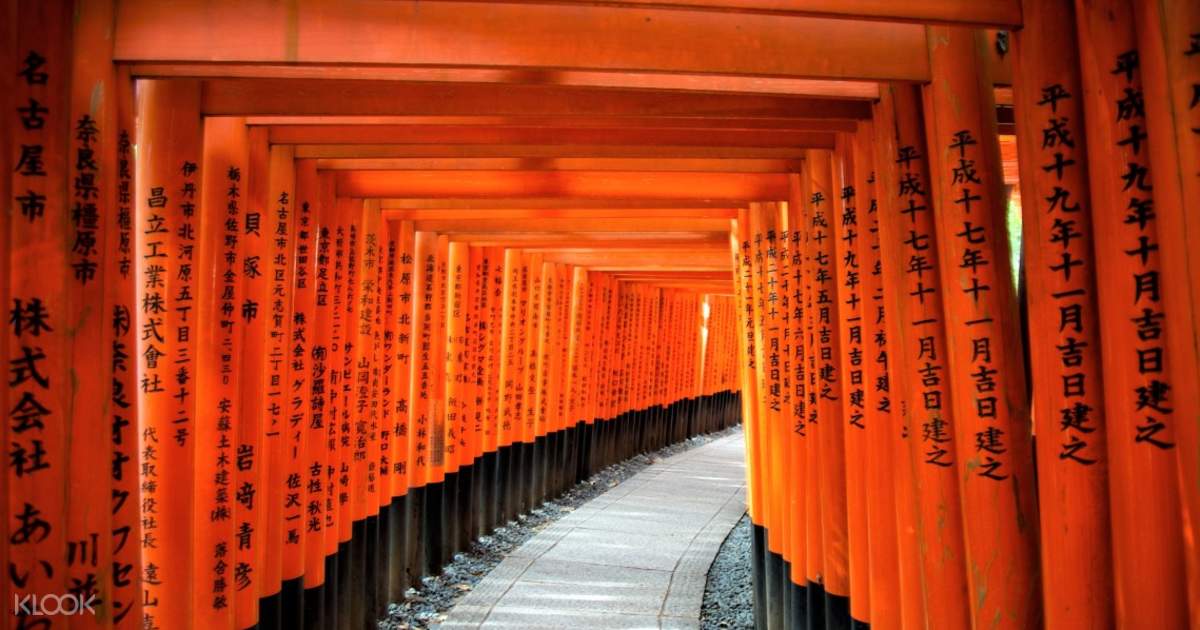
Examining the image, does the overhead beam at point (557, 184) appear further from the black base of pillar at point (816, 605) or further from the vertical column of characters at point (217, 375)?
the black base of pillar at point (816, 605)

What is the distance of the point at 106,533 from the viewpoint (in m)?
2.86

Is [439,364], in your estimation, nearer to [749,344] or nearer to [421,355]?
[421,355]

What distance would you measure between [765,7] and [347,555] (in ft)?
16.4

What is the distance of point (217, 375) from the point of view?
4156mm

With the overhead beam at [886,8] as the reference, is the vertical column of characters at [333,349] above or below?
below

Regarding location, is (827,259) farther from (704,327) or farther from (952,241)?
(704,327)

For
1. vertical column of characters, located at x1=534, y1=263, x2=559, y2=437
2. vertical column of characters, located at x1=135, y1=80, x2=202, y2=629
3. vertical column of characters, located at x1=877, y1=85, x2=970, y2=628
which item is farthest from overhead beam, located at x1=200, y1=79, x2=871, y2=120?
vertical column of characters, located at x1=534, y1=263, x2=559, y2=437

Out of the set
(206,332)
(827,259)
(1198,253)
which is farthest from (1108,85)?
(206,332)

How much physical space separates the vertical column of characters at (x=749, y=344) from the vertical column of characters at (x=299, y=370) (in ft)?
10.6

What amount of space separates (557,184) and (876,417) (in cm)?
288

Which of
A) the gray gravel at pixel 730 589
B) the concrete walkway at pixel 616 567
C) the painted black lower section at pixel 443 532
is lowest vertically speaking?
the gray gravel at pixel 730 589

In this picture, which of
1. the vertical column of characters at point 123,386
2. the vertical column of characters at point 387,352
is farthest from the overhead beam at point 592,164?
the vertical column of characters at point 123,386

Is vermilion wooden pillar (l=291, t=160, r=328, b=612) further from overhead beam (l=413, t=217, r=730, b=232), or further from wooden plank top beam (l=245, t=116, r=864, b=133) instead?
overhead beam (l=413, t=217, r=730, b=232)

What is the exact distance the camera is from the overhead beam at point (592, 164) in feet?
17.4
